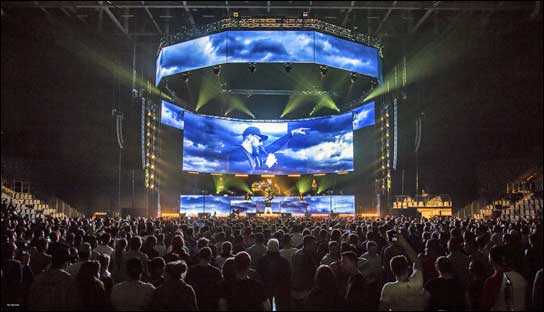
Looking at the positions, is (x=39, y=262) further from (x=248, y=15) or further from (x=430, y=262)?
(x=248, y=15)

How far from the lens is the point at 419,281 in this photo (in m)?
6.12

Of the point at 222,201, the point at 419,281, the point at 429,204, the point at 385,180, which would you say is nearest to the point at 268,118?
the point at 222,201

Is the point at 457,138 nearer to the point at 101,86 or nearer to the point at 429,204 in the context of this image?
the point at 429,204

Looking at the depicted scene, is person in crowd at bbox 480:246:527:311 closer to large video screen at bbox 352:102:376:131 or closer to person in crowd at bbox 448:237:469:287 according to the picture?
person in crowd at bbox 448:237:469:287

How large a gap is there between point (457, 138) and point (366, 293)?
29.3 metres

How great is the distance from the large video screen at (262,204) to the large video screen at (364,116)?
514 centimetres

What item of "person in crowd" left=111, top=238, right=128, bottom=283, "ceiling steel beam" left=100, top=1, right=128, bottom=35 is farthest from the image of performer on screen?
"person in crowd" left=111, top=238, right=128, bottom=283

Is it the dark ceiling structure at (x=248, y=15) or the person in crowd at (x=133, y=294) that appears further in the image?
the dark ceiling structure at (x=248, y=15)

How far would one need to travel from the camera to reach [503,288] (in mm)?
5633

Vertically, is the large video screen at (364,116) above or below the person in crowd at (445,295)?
above

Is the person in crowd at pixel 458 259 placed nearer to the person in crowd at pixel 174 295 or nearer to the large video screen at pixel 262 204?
the person in crowd at pixel 174 295

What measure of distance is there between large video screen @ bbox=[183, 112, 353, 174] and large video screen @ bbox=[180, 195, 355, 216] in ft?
9.00

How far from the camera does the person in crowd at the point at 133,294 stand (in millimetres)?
5500

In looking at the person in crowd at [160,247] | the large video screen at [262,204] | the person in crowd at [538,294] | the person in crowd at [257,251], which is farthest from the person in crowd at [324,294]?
the large video screen at [262,204]
